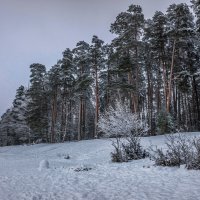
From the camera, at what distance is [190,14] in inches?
1147

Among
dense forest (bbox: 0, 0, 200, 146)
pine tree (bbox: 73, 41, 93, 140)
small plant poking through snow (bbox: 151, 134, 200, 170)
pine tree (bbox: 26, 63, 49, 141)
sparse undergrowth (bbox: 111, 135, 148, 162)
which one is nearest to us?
small plant poking through snow (bbox: 151, 134, 200, 170)

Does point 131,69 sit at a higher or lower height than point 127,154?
higher

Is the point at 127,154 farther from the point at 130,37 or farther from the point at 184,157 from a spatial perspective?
the point at 130,37

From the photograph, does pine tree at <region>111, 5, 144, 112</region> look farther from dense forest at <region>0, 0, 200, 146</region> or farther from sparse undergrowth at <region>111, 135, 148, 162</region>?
sparse undergrowth at <region>111, 135, 148, 162</region>

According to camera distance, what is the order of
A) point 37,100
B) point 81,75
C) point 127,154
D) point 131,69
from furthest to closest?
point 37,100, point 81,75, point 131,69, point 127,154

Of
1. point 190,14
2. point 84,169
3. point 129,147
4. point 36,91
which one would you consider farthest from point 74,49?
point 84,169

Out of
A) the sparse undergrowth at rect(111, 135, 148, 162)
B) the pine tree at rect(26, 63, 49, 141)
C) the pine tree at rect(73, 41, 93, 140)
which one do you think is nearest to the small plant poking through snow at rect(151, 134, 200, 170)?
the sparse undergrowth at rect(111, 135, 148, 162)

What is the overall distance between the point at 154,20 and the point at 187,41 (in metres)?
4.89

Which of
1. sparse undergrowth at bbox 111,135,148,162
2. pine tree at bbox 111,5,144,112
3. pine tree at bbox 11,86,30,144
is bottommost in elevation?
sparse undergrowth at bbox 111,135,148,162

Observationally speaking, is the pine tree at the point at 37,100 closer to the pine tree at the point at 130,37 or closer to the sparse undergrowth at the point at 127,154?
the pine tree at the point at 130,37

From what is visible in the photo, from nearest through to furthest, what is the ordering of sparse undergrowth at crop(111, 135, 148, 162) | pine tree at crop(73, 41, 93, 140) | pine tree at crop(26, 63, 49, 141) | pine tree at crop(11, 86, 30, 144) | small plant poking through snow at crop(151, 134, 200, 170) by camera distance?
small plant poking through snow at crop(151, 134, 200, 170) → sparse undergrowth at crop(111, 135, 148, 162) → pine tree at crop(73, 41, 93, 140) → pine tree at crop(26, 63, 49, 141) → pine tree at crop(11, 86, 30, 144)

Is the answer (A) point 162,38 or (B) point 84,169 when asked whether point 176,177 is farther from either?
(A) point 162,38

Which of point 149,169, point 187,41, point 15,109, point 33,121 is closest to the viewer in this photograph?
point 149,169

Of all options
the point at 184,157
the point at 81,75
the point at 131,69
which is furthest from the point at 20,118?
the point at 184,157
